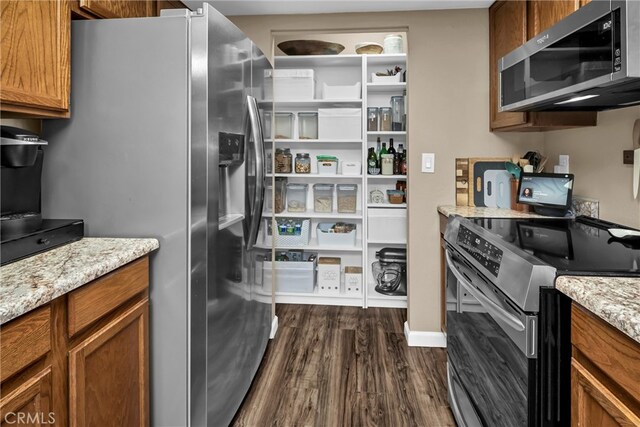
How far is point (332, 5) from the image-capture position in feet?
8.31

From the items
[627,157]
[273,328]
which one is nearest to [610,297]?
[627,157]

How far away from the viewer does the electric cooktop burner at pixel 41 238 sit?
114 centimetres

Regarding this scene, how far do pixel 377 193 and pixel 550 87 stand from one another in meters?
2.14

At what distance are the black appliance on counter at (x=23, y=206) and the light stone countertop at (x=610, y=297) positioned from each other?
1.50 meters

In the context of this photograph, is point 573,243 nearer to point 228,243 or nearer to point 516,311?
point 516,311

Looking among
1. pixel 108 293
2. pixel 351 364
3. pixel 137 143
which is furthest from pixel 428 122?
pixel 108 293

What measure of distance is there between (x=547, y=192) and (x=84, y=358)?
2.26 metres

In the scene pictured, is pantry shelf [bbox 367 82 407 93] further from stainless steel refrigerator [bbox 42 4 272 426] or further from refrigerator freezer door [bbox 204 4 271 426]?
stainless steel refrigerator [bbox 42 4 272 426]

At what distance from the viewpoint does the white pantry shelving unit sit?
3.39 meters

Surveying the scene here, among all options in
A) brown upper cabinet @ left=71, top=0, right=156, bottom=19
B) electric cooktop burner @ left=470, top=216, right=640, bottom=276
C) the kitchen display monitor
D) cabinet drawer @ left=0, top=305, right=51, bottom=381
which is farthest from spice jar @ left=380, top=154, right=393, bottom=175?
cabinet drawer @ left=0, top=305, right=51, bottom=381

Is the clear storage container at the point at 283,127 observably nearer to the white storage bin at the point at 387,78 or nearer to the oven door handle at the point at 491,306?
the white storage bin at the point at 387,78

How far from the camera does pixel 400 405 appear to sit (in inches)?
79.0

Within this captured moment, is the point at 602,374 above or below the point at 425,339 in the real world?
above

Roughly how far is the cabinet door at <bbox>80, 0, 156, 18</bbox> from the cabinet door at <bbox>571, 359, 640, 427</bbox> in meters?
1.97
